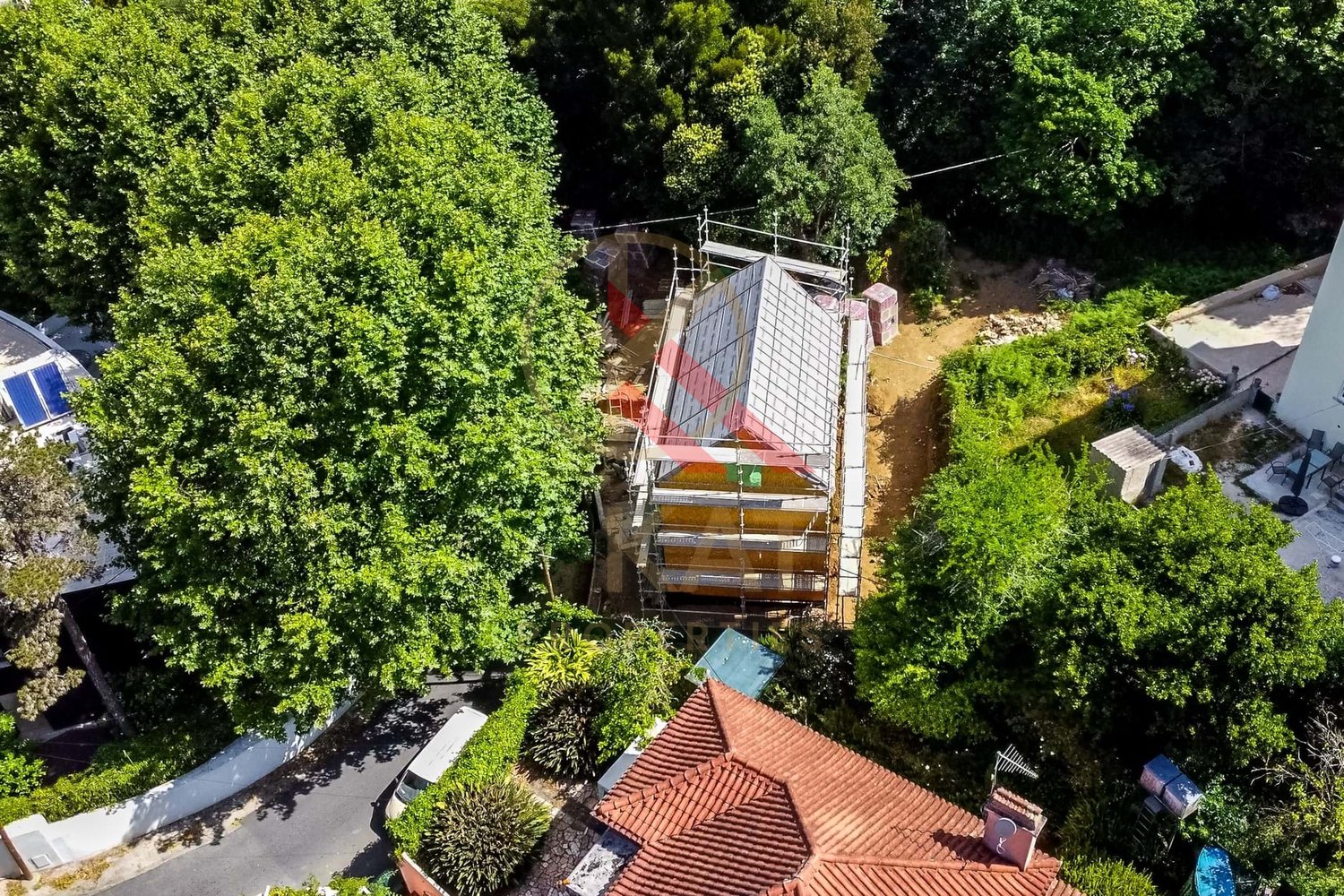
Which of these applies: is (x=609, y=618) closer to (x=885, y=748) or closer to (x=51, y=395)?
(x=885, y=748)

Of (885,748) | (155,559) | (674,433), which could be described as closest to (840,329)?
(674,433)

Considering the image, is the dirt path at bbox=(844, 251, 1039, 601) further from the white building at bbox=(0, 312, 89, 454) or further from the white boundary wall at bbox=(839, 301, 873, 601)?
the white building at bbox=(0, 312, 89, 454)

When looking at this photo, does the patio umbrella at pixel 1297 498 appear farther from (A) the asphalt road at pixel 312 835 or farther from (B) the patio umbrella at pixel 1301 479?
(A) the asphalt road at pixel 312 835

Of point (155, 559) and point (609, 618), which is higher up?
point (155, 559)

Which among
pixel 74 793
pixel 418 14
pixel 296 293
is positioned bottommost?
pixel 74 793

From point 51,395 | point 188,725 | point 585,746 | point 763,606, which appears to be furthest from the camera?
point 51,395

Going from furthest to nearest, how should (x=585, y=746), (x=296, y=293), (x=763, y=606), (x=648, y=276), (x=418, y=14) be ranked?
1. (x=648, y=276)
2. (x=418, y=14)
3. (x=763, y=606)
4. (x=585, y=746)
5. (x=296, y=293)
